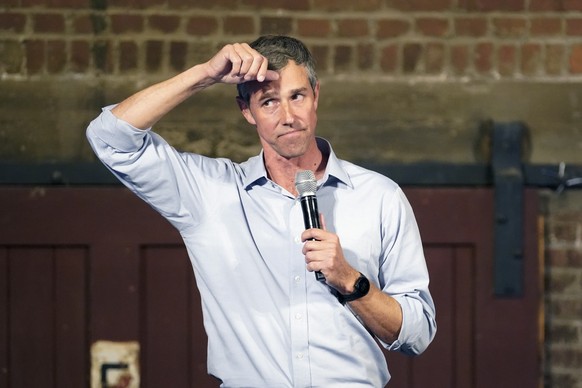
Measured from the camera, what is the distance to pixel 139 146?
10.1 ft

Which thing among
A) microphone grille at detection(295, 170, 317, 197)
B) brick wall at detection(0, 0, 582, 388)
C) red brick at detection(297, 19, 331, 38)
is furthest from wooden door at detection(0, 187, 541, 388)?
microphone grille at detection(295, 170, 317, 197)

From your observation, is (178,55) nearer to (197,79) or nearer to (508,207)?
(508,207)

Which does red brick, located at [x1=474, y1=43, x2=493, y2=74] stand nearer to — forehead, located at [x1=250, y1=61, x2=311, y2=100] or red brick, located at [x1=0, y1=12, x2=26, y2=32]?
red brick, located at [x1=0, y1=12, x2=26, y2=32]

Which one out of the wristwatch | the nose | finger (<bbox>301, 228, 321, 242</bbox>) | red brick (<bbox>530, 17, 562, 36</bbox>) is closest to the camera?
finger (<bbox>301, 228, 321, 242</bbox>)

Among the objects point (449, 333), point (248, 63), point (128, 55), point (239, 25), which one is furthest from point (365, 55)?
point (248, 63)

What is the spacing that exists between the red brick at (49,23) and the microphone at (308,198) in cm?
252

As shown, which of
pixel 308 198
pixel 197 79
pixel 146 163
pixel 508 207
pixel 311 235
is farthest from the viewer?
pixel 508 207

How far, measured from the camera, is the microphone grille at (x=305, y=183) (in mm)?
2877

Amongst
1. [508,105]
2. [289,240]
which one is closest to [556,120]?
[508,105]

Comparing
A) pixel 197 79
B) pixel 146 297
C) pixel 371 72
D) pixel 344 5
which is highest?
pixel 344 5

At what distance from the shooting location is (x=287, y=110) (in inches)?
119

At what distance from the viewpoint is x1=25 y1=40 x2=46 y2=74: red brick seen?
521 cm

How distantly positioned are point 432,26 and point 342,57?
0.39 m

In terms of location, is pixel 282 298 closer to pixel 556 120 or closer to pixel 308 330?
pixel 308 330
